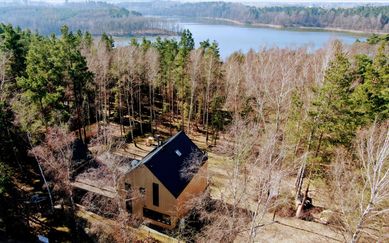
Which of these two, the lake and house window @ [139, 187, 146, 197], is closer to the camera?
house window @ [139, 187, 146, 197]

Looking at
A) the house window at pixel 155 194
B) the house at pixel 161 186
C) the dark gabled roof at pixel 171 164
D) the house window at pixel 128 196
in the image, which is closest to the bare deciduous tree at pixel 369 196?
the house at pixel 161 186

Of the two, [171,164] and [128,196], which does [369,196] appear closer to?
[171,164]

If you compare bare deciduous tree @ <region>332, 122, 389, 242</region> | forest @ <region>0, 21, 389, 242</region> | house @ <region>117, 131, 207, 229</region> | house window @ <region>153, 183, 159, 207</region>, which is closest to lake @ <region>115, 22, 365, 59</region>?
forest @ <region>0, 21, 389, 242</region>

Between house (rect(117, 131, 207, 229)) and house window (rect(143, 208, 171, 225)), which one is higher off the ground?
house (rect(117, 131, 207, 229))

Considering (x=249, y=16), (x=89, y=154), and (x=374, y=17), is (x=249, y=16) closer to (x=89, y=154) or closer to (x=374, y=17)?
(x=374, y=17)

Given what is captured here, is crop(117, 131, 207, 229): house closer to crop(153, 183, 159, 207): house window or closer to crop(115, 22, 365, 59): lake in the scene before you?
crop(153, 183, 159, 207): house window

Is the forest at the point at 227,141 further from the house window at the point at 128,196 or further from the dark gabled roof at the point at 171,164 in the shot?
the dark gabled roof at the point at 171,164

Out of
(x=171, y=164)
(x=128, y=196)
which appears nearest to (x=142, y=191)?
(x=128, y=196)

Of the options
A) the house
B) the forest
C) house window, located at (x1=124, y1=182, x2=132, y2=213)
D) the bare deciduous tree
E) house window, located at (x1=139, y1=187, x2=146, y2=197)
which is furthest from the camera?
house window, located at (x1=124, y1=182, x2=132, y2=213)
